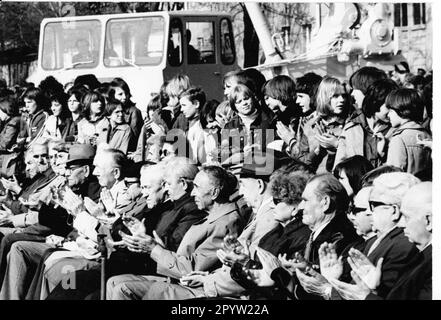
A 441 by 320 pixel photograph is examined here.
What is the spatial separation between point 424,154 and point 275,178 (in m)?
0.93

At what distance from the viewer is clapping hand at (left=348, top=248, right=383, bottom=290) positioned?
672cm

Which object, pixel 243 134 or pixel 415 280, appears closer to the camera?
pixel 415 280

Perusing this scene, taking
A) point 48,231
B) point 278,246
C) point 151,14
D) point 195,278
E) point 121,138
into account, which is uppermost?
point 151,14

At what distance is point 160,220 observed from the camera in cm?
770

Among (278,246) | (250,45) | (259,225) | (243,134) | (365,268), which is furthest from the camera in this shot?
(250,45)

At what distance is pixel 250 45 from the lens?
379 inches

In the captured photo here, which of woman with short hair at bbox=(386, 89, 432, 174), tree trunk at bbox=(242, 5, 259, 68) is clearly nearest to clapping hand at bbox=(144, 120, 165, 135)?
tree trunk at bbox=(242, 5, 259, 68)

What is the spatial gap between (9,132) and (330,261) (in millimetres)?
3147

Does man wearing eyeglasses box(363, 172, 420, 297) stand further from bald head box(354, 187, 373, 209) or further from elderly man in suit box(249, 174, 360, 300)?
elderly man in suit box(249, 174, 360, 300)

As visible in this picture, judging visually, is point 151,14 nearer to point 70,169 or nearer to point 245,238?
point 70,169

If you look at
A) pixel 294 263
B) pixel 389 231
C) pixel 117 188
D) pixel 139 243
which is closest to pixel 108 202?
pixel 117 188

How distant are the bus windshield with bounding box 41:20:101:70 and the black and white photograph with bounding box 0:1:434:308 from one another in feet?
0.88
